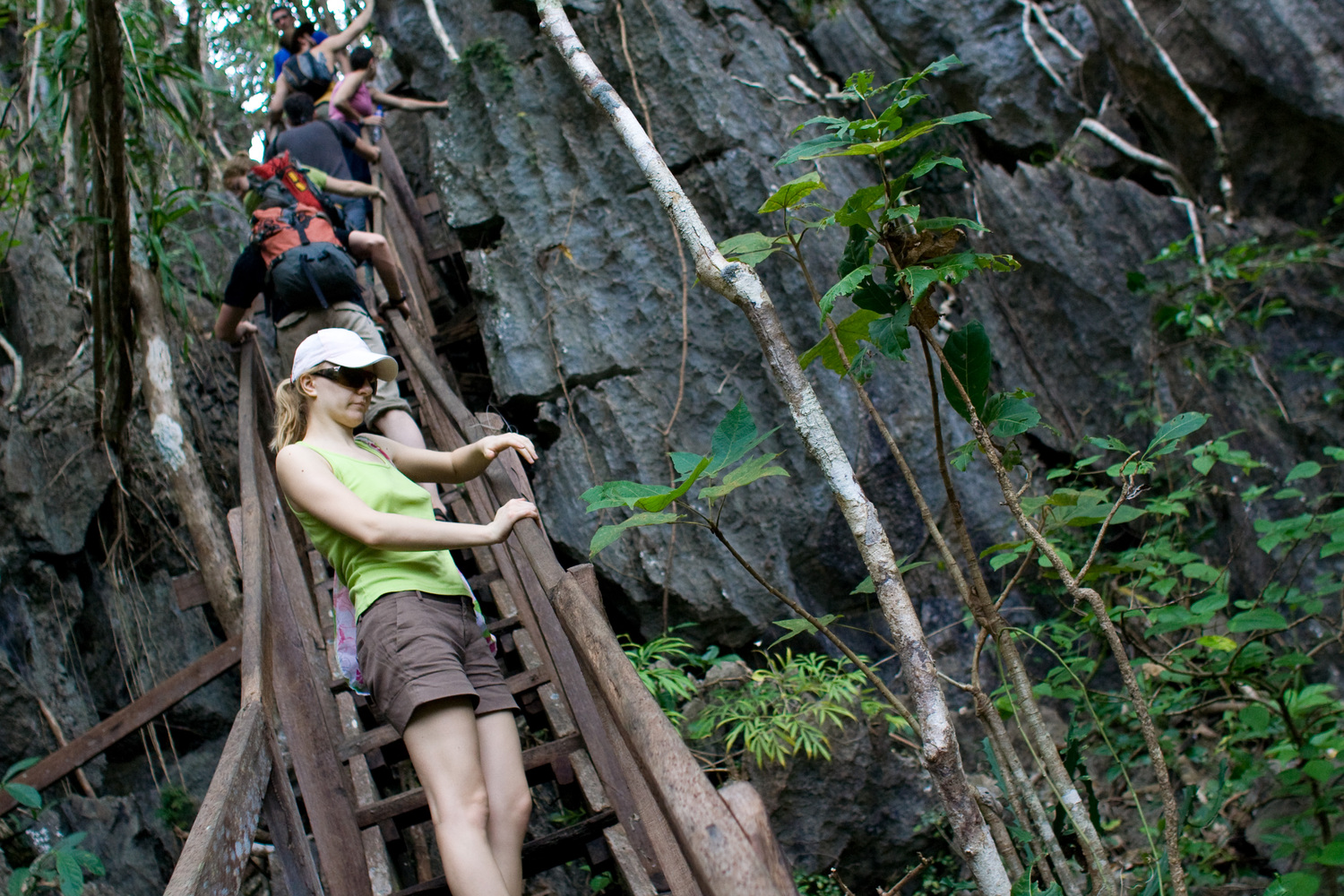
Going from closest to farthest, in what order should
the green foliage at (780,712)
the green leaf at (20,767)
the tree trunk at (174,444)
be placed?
the green leaf at (20,767) < the green foliage at (780,712) < the tree trunk at (174,444)

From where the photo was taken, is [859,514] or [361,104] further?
[361,104]

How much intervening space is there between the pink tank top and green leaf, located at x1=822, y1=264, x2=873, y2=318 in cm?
573

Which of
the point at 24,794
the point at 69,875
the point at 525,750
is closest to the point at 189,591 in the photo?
the point at 24,794

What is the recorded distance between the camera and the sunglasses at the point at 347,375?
239 cm

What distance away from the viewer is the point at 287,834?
2.07 m

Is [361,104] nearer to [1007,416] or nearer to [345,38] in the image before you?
[345,38]

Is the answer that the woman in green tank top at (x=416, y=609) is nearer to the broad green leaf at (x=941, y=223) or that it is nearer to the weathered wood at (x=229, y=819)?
the weathered wood at (x=229, y=819)

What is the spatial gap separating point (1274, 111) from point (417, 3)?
7216mm

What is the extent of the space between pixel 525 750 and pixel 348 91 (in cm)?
562

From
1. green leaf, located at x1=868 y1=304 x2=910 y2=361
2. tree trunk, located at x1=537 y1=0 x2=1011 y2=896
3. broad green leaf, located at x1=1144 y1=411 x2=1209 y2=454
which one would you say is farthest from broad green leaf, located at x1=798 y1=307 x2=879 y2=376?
broad green leaf, located at x1=1144 y1=411 x2=1209 y2=454

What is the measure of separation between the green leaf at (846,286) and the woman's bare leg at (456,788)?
4.23 ft

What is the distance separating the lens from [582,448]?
5.44 metres

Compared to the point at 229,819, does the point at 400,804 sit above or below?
below

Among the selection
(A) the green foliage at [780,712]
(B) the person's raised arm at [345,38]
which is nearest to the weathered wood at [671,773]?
(A) the green foliage at [780,712]
